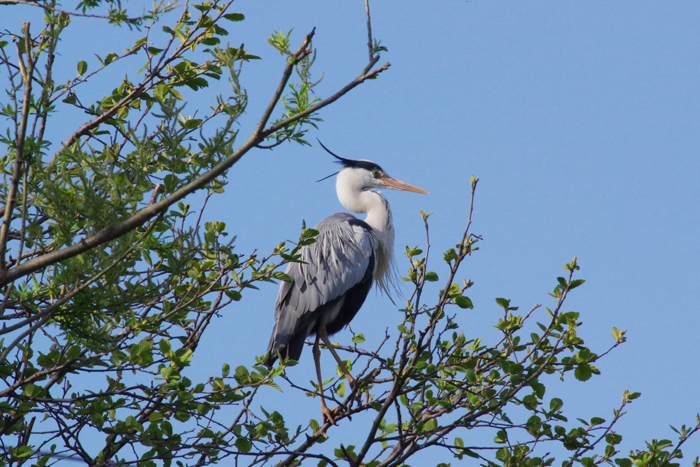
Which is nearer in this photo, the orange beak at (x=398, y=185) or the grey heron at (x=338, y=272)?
the grey heron at (x=338, y=272)

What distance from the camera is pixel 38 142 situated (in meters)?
2.64

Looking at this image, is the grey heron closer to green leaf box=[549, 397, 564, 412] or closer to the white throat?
the white throat

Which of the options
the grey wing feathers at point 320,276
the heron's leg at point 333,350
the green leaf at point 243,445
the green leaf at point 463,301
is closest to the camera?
the green leaf at point 243,445

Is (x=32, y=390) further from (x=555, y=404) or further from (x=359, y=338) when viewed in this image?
(x=555, y=404)

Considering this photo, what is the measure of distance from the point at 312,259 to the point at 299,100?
3.55 meters

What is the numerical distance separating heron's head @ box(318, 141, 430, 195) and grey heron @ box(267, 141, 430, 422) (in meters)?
0.01

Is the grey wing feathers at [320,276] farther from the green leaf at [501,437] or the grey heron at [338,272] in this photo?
the green leaf at [501,437]

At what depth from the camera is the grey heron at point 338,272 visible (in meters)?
5.70

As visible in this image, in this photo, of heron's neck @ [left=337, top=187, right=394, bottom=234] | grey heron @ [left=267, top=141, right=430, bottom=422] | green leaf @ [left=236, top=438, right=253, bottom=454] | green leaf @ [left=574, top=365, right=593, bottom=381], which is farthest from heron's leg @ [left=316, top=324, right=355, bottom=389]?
green leaf @ [left=574, top=365, right=593, bottom=381]

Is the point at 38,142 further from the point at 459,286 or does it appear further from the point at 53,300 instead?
the point at 459,286

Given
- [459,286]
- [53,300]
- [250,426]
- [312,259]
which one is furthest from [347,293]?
[53,300]

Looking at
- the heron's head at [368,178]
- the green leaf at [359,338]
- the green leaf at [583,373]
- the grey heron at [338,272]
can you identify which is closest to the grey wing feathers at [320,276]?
the grey heron at [338,272]

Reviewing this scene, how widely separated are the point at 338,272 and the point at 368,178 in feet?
Result: 5.32

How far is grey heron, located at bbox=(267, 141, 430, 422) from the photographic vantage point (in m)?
5.70
